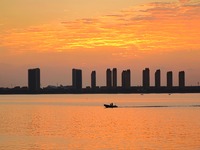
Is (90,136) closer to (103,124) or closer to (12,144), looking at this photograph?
(12,144)

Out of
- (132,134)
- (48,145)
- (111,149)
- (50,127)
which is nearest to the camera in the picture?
(111,149)

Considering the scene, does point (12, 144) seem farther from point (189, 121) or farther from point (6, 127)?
point (189, 121)

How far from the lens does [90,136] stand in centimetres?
6594

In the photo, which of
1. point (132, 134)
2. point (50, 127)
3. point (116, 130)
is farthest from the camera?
point (50, 127)

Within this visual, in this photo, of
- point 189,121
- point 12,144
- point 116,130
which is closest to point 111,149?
point 12,144

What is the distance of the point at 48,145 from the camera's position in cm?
5656

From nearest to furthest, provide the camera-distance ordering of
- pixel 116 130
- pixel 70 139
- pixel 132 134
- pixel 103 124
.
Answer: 1. pixel 70 139
2. pixel 132 134
3. pixel 116 130
4. pixel 103 124

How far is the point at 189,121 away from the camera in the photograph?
90.0m

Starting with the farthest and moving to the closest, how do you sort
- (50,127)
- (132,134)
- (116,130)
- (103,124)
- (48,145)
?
(103,124), (50,127), (116,130), (132,134), (48,145)

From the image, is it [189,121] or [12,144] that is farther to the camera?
[189,121]

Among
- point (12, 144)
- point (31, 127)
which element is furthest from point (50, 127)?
point (12, 144)

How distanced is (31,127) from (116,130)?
13957mm

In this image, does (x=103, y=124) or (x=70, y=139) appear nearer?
(x=70, y=139)

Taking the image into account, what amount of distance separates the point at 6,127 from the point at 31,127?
12.0ft
